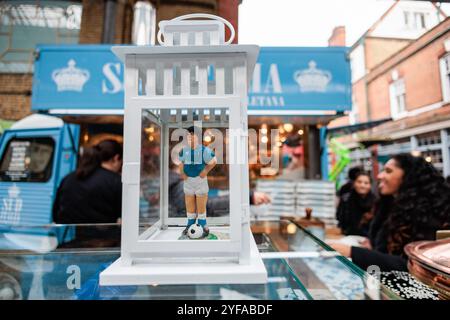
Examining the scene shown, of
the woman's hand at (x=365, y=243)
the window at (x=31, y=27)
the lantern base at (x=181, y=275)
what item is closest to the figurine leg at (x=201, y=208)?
the lantern base at (x=181, y=275)

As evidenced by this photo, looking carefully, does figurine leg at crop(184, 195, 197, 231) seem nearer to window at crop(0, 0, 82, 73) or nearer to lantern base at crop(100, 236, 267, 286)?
lantern base at crop(100, 236, 267, 286)

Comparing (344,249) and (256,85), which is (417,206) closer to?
(344,249)

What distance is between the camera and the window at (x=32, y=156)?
2168mm

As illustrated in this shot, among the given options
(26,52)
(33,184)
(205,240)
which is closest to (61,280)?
(205,240)

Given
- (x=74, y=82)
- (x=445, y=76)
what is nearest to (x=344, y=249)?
(x=445, y=76)

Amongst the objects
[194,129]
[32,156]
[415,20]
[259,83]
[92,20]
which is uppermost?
[92,20]

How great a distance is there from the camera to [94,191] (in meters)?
1.43

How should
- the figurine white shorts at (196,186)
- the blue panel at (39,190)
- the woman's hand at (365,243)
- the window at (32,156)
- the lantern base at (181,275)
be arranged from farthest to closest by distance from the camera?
the window at (32,156), the blue panel at (39,190), the woman's hand at (365,243), the figurine white shorts at (196,186), the lantern base at (181,275)

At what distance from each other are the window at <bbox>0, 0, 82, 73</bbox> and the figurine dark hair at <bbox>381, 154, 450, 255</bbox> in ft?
8.77

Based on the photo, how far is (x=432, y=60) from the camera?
3.84 feet

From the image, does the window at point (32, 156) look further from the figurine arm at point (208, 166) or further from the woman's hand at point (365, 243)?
the woman's hand at point (365, 243)

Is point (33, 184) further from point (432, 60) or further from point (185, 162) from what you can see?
point (432, 60)

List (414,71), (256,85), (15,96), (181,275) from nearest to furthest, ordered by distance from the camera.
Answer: (181,275), (414,71), (256,85), (15,96)

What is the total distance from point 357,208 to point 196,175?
2.02m
